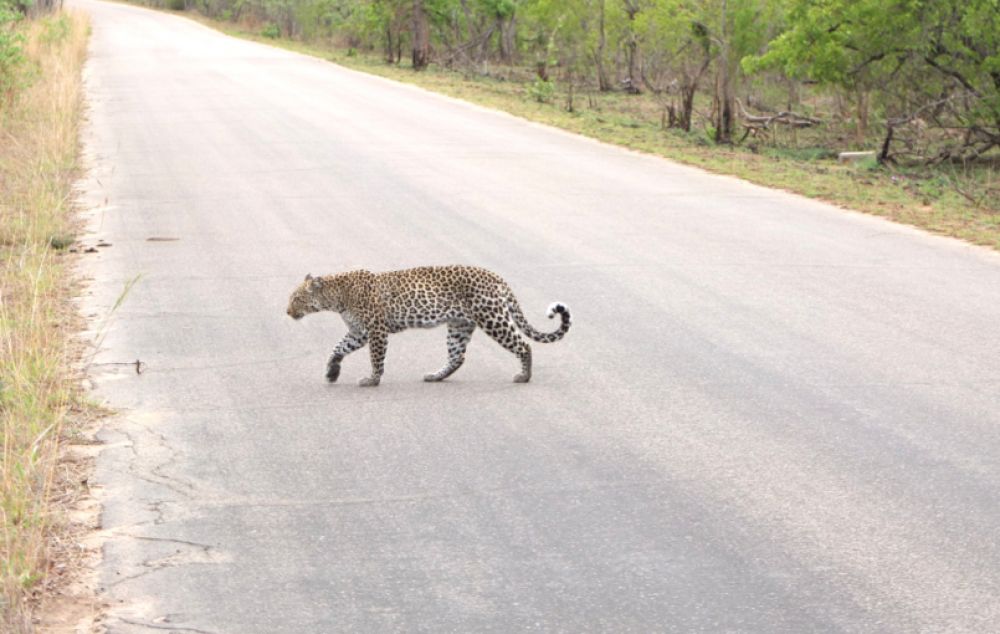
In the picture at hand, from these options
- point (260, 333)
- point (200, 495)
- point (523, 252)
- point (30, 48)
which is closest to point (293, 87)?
point (30, 48)

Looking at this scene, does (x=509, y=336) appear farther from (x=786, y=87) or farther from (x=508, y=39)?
(x=508, y=39)

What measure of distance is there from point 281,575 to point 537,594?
105cm

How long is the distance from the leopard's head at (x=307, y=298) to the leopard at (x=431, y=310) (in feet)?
0.68

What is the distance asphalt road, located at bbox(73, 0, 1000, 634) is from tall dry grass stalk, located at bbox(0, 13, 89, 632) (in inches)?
12.3

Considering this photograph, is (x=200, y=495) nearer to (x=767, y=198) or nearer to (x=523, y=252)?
(x=523, y=252)

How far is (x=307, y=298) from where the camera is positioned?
30.6ft

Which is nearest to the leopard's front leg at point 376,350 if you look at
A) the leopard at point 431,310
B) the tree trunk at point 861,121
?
the leopard at point 431,310

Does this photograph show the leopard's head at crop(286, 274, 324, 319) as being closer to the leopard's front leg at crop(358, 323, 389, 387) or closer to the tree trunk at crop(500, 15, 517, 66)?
the leopard's front leg at crop(358, 323, 389, 387)

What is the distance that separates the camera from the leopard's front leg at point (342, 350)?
29.4ft

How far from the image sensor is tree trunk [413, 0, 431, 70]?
1640 inches

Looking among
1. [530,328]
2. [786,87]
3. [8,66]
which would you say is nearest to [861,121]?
[786,87]

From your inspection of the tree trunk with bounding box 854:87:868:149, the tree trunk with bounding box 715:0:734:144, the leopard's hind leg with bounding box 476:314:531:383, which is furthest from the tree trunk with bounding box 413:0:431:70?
the leopard's hind leg with bounding box 476:314:531:383

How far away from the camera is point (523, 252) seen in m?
13.2

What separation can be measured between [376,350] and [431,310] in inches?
16.7
